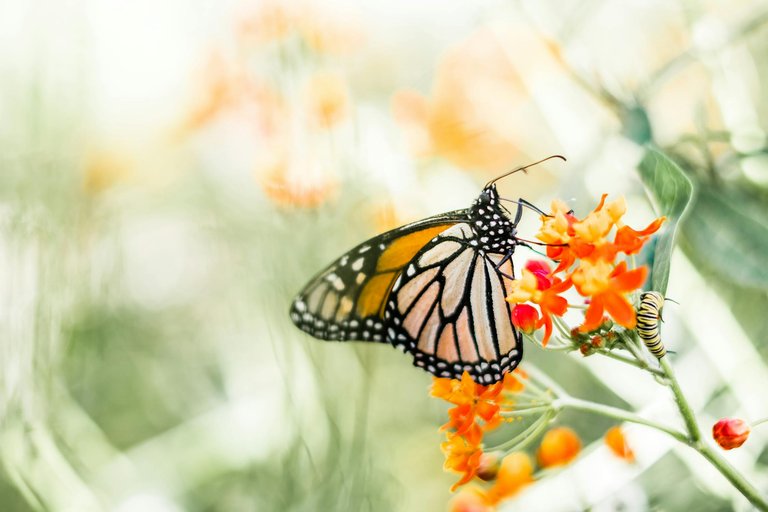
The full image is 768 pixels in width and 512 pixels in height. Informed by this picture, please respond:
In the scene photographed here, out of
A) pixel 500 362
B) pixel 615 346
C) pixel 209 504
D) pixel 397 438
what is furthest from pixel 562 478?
pixel 209 504

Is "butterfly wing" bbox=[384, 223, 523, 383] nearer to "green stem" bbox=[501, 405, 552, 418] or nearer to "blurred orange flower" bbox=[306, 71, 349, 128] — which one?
"green stem" bbox=[501, 405, 552, 418]

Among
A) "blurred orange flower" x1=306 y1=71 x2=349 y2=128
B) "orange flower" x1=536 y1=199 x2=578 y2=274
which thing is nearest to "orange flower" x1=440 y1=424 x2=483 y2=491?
"orange flower" x1=536 y1=199 x2=578 y2=274

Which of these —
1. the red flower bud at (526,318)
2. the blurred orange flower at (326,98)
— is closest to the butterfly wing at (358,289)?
the red flower bud at (526,318)

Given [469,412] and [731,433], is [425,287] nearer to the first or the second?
[469,412]

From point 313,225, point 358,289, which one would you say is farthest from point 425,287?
point 313,225

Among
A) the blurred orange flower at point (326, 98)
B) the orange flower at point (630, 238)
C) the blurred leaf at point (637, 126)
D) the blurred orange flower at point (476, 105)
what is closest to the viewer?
the orange flower at point (630, 238)

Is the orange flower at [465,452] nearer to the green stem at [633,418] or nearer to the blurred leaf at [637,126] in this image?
the green stem at [633,418]
